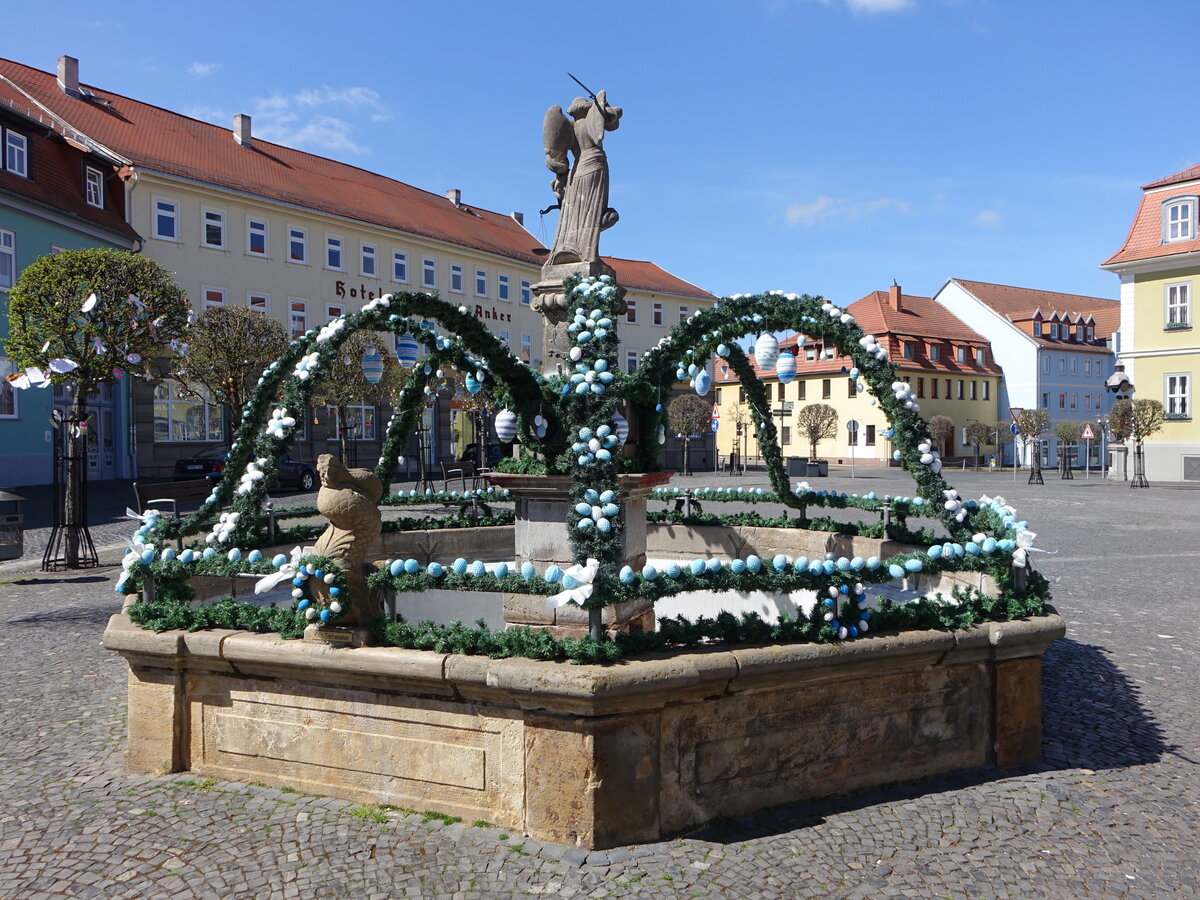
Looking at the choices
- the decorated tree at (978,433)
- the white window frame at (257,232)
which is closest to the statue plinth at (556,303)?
the white window frame at (257,232)

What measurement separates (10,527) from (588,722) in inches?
405

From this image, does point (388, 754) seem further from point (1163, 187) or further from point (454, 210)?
point (454, 210)

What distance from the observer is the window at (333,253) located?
35594 mm

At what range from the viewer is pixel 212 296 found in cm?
3178

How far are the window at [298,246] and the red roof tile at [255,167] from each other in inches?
44.5

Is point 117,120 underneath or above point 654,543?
above

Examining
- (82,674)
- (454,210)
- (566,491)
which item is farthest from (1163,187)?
(82,674)

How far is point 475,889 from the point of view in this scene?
3.70 meters

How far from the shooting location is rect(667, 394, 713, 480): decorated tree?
3862cm

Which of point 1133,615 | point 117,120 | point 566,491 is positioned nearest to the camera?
point 566,491

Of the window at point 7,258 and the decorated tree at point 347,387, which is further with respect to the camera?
the window at point 7,258

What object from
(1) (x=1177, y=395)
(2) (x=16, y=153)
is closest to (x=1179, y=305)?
(1) (x=1177, y=395)

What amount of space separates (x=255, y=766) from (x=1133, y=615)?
8393 millimetres

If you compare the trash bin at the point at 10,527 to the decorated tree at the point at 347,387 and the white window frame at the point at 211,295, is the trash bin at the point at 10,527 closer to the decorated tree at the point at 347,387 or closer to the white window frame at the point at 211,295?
the decorated tree at the point at 347,387
